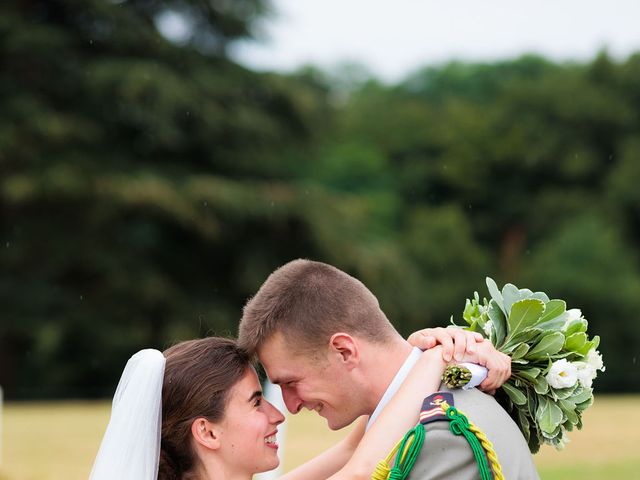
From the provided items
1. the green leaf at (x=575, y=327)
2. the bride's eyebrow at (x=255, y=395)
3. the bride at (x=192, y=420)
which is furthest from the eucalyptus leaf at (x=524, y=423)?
the bride's eyebrow at (x=255, y=395)

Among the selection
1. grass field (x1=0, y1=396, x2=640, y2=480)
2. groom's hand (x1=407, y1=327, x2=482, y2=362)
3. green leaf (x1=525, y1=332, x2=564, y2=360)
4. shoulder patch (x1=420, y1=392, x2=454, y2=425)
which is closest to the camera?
shoulder patch (x1=420, y1=392, x2=454, y2=425)

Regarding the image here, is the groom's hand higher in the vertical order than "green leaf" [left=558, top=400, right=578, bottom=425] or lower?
higher

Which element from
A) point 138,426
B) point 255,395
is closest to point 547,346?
point 255,395

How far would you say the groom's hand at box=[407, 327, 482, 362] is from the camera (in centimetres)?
326

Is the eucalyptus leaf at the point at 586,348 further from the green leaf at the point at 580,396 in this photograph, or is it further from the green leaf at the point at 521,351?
the green leaf at the point at 521,351

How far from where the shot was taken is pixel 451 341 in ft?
10.9

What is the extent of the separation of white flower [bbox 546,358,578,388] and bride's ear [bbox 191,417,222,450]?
4.25 feet

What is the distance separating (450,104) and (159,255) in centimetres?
2319

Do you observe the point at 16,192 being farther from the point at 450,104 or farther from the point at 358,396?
the point at 450,104

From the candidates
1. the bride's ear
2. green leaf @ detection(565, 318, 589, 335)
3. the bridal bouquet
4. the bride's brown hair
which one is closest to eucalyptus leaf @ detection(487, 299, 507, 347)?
the bridal bouquet

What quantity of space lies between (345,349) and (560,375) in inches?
29.1

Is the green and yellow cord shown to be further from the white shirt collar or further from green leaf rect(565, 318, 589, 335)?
green leaf rect(565, 318, 589, 335)

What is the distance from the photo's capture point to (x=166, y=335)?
26.9m

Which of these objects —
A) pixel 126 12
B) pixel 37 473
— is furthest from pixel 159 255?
pixel 37 473
